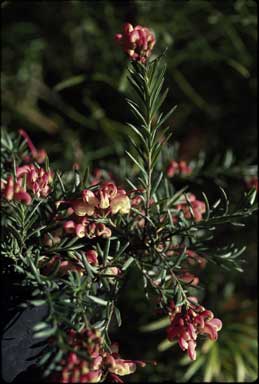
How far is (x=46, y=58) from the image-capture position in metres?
1.00

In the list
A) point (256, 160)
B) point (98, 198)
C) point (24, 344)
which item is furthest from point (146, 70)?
point (256, 160)

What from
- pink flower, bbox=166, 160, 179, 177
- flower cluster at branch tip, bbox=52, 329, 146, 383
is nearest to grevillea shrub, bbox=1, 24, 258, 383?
flower cluster at branch tip, bbox=52, 329, 146, 383

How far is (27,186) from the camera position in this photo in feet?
1.28

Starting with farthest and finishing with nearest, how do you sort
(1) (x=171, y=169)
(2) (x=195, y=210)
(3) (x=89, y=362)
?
(1) (x=171, y=169) → (2) (x=195, y=210) → (3) (x=89, y=362)

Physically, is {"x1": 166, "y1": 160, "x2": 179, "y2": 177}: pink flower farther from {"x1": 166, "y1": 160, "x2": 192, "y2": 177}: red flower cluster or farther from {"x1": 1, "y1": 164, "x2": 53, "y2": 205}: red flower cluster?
{"x1": 1, "y1": 164, "x2": 53, "y2": 205}: red flower cluster

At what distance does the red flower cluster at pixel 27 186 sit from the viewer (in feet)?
1.15

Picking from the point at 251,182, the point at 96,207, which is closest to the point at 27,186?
the point at 96,207

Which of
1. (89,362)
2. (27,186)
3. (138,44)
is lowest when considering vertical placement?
(89,362)

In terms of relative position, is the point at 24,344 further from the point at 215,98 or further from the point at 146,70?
the point at 215,98

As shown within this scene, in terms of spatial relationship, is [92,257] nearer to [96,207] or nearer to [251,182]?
[96,207]

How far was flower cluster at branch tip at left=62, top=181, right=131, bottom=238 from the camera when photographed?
0.38 m

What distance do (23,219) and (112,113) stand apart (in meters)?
0.62

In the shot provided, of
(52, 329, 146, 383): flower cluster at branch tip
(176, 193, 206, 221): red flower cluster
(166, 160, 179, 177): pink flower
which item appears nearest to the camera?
(52, 329, 146, 383): flower cluster at branch tip

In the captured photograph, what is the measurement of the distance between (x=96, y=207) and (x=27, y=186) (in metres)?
0.05
